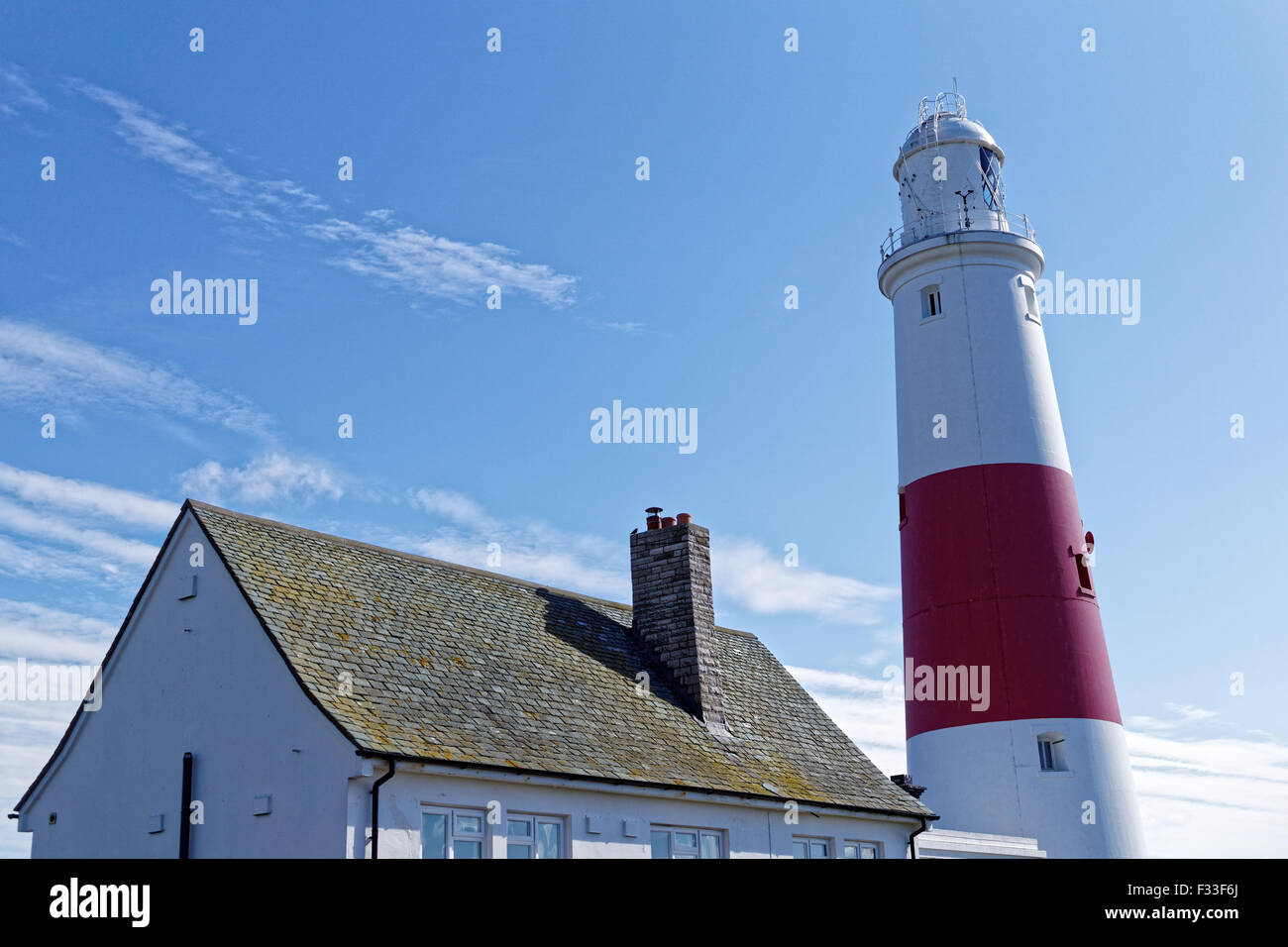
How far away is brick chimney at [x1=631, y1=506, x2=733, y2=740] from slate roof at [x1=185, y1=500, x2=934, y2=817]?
1.33 feet

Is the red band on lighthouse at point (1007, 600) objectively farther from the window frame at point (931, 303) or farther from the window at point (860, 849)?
the window at point (860, 849)

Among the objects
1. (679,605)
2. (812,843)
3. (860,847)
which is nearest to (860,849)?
(860,847)

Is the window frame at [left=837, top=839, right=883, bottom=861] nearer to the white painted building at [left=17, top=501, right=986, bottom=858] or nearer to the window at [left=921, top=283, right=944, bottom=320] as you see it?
the white painted building at [left=17, top=501, right=986, bottom=858]

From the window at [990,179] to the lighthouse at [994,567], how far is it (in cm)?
23

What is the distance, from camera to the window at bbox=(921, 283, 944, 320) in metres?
33.1

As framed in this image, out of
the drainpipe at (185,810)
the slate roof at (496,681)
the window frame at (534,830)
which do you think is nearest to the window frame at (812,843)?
the slate roof at (496,681)

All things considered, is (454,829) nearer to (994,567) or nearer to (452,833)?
(452,833)

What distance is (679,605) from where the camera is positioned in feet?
84.2

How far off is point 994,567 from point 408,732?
16.5m
